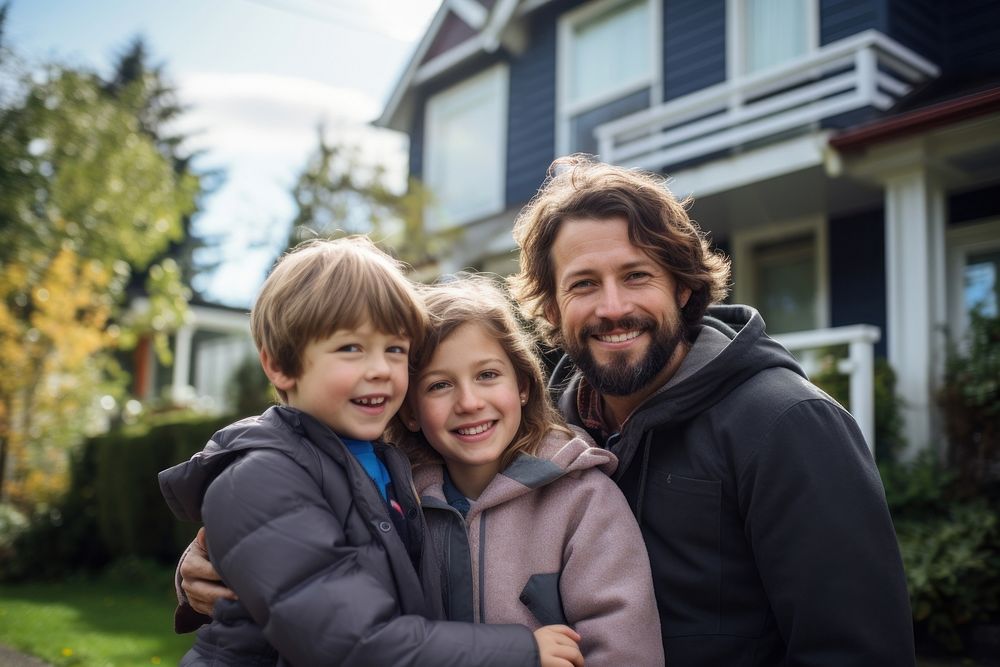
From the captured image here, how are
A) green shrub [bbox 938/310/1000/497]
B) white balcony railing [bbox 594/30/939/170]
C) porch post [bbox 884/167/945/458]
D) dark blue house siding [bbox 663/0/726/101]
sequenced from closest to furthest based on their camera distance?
green shrub [bbox 938/310/1000/497], porch post [bbox 884/167/945/458], white balcony railing [bbox 594/30/939/170], dark blue house siding [bbox 663/0/726/101]

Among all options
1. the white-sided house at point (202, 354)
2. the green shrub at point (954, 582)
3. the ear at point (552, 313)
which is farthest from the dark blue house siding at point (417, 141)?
the ear at point (552, 313)

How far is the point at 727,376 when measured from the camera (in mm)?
2352

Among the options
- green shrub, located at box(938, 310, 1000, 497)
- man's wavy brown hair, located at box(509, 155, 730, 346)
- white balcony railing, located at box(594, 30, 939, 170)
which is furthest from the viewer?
white balcony railing, located at box(594, 30, 939, 170)

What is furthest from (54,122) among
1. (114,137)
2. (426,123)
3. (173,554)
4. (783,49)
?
(783,49)

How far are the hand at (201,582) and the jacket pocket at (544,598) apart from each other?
2.32ft

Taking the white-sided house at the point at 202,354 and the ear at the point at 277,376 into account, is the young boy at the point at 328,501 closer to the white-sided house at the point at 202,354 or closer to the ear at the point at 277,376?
the ear at the point at 277,376

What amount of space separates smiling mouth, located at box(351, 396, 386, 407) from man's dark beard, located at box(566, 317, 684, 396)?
698mm

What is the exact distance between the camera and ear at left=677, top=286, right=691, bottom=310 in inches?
108

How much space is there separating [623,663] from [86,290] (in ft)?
44.4

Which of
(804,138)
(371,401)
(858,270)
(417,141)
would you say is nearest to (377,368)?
(371,401)

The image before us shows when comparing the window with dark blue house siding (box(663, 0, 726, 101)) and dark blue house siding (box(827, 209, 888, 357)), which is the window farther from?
dark blue house siding (box(827, 209, 888, 357))

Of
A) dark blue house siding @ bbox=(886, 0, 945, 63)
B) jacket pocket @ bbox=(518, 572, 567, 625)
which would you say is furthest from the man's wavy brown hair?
dark blue house siding @ bbox=(886, 0, 945, 63)

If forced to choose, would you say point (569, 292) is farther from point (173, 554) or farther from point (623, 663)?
point (173, 554)

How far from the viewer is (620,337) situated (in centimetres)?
262
